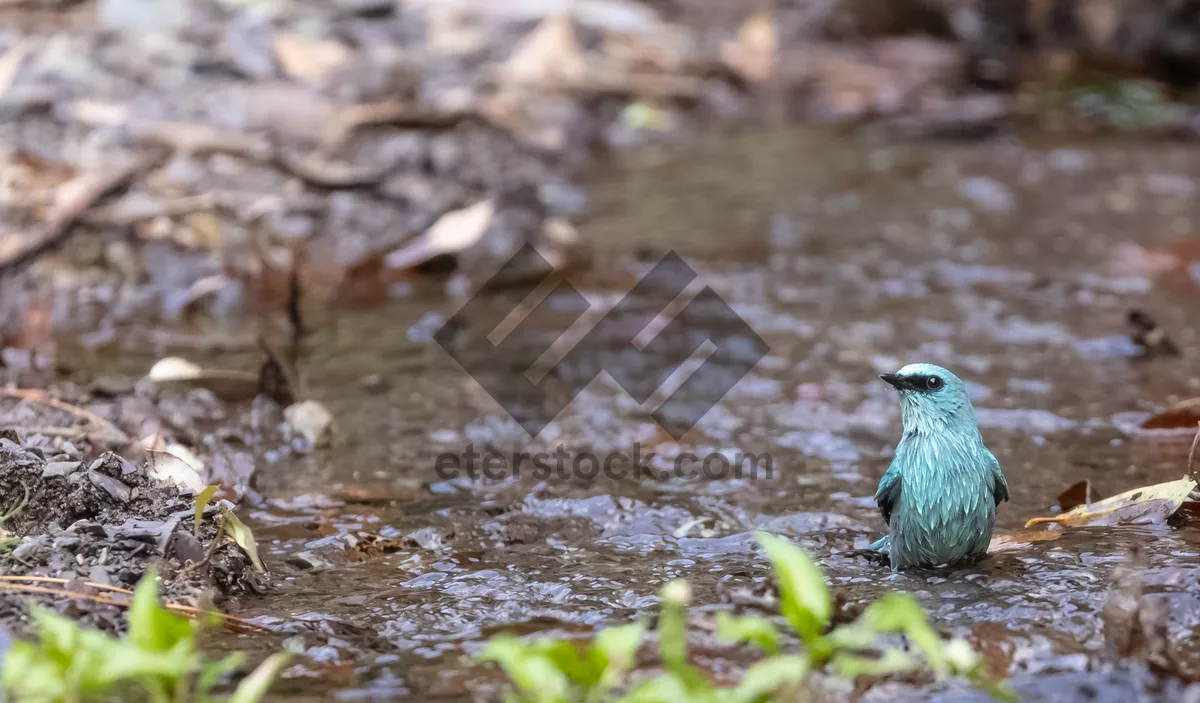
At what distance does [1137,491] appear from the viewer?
3.54 meters

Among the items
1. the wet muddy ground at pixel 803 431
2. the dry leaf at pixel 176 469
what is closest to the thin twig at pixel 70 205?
the wet muddy ground at pixel 803 431

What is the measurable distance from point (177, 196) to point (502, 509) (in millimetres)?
3410

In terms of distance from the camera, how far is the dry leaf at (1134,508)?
11.2 ft

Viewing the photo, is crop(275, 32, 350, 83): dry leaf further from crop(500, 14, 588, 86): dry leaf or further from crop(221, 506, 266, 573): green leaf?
crop(221, 506, 266, 573): green leaf

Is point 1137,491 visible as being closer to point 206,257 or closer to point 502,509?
point 502,509

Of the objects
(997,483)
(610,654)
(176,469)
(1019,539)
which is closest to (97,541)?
(176,469)

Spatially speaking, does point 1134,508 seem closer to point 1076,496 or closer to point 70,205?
point 1076,496

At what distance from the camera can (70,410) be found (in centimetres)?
422

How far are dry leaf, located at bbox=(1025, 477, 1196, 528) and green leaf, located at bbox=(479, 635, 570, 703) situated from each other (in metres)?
1.90

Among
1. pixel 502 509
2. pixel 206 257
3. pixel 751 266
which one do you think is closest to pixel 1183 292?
pixel 751 266

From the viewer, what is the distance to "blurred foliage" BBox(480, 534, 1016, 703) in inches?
89.1

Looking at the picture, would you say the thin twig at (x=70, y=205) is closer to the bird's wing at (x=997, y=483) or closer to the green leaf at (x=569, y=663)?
the green leaf at (x=569, y=663)

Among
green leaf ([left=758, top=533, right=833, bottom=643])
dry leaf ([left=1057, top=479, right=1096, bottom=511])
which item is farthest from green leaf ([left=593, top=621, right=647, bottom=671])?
dry leaf ([left=1057, top=479, right=1096, bottom=511])

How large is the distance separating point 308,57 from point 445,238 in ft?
8.73
